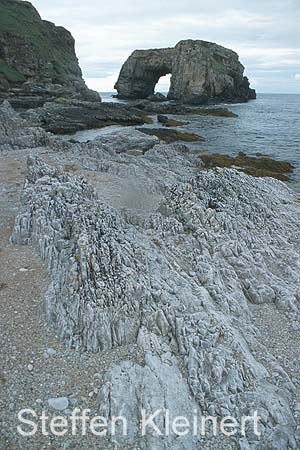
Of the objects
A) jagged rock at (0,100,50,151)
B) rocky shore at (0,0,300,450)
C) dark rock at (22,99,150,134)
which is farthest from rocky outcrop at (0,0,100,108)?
rocky shore at (0,0,300,450)

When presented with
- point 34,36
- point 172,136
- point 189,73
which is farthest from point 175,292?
point 34,36

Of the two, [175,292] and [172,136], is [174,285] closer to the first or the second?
[175,292]

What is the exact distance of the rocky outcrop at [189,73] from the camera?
387ft

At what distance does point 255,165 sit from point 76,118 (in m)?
31.6

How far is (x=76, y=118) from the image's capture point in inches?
2275

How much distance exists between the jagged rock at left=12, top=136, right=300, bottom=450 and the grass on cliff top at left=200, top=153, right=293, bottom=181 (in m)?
16.1

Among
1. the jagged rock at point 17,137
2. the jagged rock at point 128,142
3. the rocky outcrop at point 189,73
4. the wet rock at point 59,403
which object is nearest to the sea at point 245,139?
the jagged rock at point 128,142

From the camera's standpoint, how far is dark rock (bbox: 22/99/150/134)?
169 feet

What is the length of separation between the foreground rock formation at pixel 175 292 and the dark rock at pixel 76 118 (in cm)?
3549

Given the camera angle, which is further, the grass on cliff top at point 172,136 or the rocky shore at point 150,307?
the grass on cliff top at point 172,136

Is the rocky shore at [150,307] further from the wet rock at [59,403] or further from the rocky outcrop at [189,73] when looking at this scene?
the rocky outcrop at [189,73]

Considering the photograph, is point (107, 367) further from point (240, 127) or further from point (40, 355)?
point (240, 127)

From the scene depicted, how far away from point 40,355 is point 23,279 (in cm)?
304

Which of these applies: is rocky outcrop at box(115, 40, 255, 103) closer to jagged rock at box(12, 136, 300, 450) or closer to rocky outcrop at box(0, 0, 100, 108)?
rocky outcrop at box(0, 0, 100, 108)
